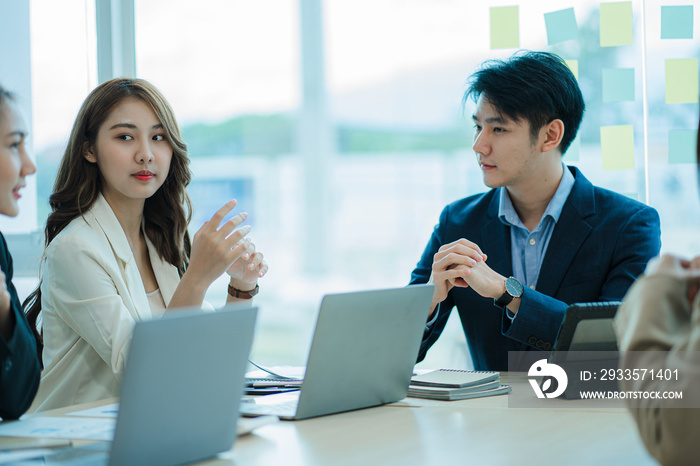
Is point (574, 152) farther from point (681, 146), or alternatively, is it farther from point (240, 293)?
point (240, 293)

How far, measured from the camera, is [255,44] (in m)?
4.42

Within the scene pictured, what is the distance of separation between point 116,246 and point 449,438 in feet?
3.69

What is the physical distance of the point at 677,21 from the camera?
2.47m

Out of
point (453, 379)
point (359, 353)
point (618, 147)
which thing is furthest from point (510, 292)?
point (618, 147)

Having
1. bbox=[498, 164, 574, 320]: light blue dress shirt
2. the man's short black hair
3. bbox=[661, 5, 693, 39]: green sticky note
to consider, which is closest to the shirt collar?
bbox=[498, 164, 574, 320]: light blue dress shirt

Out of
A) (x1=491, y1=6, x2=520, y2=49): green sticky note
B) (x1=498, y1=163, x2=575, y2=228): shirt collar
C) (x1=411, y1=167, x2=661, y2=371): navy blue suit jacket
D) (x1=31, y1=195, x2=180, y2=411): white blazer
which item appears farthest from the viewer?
(x1=491, y1=6, x2=520, y2=49): green sticky note

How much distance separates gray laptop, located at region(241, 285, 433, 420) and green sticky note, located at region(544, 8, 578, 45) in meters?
1.56

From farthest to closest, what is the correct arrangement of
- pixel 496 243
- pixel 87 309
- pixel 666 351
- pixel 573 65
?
pixel 573 65
pixel 496 243
pixel 87 309
pixel 666 351

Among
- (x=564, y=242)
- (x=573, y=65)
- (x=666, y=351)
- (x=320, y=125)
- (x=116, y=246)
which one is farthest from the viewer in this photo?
(x=320, y=125)

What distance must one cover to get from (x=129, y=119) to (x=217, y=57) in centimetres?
263

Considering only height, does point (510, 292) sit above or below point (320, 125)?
below

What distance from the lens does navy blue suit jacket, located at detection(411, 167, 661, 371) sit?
1.84 m

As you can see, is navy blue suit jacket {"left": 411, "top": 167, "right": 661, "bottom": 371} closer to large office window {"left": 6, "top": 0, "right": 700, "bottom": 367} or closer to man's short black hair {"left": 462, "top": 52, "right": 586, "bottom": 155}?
man's short black hair {"left": 462, "top": 52, "right": 586, "bottom": 155}

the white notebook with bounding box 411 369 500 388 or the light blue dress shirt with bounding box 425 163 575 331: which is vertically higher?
the light blue dress shirt with bounding box 425 163 575 331
